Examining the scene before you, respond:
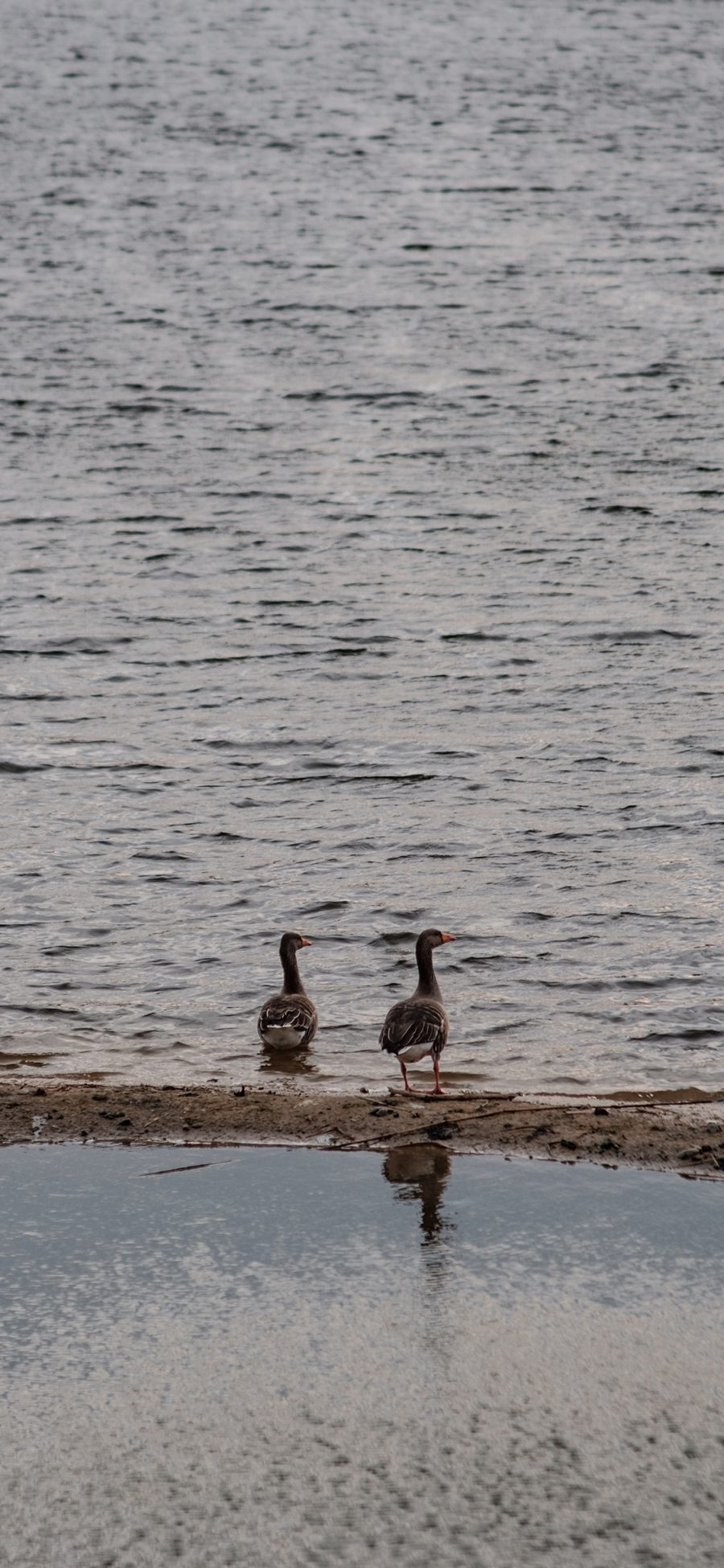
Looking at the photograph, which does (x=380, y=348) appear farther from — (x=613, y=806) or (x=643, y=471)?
(x=613, y=806)

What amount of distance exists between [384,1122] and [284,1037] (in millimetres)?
1975

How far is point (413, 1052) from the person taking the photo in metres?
10.6

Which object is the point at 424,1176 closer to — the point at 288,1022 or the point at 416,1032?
the point at 416,1032

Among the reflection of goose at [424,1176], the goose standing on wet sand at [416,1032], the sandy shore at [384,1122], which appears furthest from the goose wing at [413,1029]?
the reflection of goose at [424,1176]

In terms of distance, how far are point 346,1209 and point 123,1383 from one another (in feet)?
5.30

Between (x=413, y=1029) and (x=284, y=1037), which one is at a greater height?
(x=413, y=1029)

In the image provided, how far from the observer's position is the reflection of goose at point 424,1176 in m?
8.12

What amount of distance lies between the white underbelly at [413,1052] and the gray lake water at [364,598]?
42cm

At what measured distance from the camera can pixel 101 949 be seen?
43.1 ft

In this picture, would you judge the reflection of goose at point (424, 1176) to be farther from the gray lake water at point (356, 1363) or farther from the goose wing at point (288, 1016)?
the goose wing at point (288, 1016)

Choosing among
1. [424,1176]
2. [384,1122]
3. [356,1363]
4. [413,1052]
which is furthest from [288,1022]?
[356,1363]

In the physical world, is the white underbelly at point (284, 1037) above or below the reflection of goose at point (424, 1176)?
below

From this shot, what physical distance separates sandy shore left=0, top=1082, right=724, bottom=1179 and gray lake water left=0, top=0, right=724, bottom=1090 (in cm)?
98

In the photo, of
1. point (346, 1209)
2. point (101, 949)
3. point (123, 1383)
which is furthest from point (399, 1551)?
point (101, 949)
